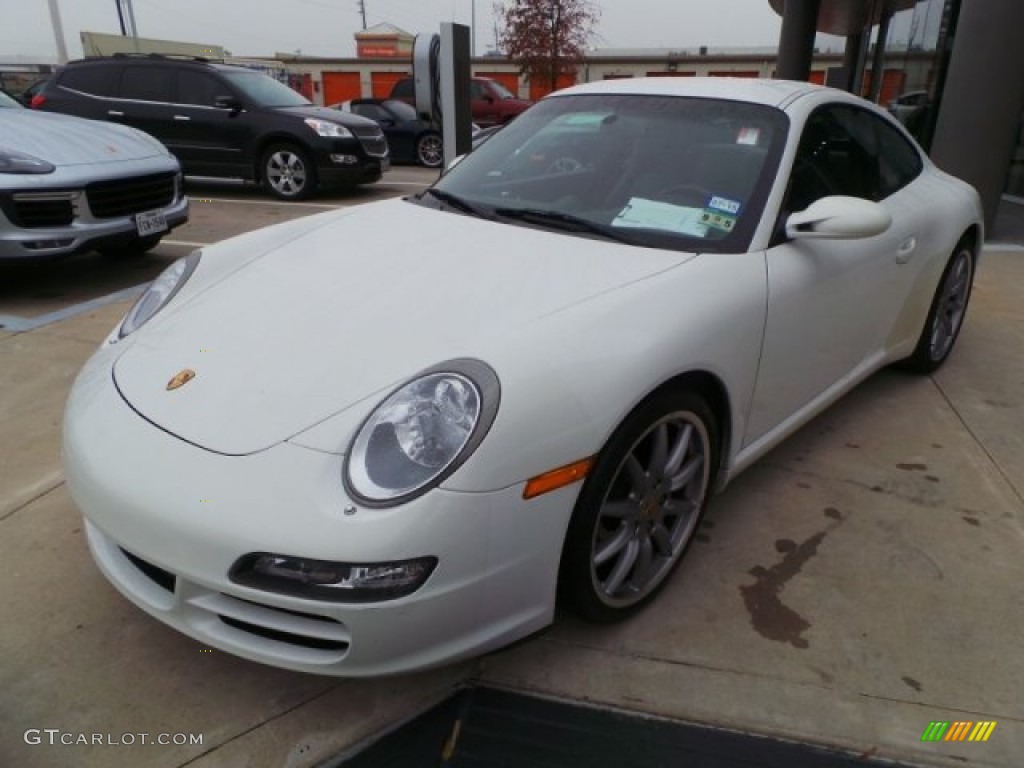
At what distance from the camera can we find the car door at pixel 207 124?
336 inches

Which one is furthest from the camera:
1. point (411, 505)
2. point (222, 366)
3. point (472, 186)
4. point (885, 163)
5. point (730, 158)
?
point (885, 163)

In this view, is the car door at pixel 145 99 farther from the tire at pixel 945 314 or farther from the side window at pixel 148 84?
the tire at pixel 945 314

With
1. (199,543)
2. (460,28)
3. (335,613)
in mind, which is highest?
(460,28)

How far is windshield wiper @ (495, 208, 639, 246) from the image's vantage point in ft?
7.27

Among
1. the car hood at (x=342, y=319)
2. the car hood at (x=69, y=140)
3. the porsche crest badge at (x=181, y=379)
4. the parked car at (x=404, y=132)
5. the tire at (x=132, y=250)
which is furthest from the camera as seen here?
the parked car at (x=404, y=132)

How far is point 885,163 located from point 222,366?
108 inches

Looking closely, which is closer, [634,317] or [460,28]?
[634,317]

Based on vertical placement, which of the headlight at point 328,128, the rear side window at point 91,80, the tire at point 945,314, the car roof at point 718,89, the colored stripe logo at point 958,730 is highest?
the car roof at point 718,89

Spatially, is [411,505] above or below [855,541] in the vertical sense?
above

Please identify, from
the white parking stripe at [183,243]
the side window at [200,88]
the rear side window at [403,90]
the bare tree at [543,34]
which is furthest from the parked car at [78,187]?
the bare tree at [543,34]

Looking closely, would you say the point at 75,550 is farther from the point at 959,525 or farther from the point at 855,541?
the point at 959,525

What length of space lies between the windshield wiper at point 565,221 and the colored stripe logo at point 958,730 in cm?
141

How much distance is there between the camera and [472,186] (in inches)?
108

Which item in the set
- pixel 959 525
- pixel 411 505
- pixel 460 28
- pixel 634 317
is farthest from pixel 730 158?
pixel 460 28
